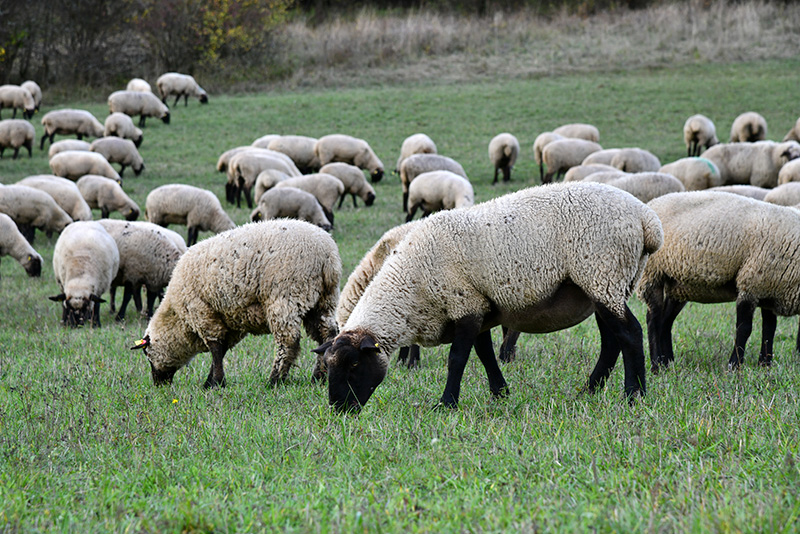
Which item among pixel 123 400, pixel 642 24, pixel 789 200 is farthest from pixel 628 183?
pixel 642 24

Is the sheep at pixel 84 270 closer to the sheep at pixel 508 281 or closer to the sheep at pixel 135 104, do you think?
the sheep at pixel 508 281

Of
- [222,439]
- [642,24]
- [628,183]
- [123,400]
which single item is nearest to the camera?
[222,439]

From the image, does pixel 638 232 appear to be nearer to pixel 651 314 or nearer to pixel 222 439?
pixel 651 314

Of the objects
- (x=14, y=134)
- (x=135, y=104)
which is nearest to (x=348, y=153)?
(x=14, y=134)

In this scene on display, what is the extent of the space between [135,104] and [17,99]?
4.77 metres

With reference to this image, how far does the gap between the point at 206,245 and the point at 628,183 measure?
27.8 ft

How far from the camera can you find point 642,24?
4141cm

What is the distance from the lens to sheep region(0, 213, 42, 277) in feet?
43.4

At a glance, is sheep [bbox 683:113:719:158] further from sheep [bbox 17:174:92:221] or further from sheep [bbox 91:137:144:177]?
sheep [bbox 17:174:92:221]

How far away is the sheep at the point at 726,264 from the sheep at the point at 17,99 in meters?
29.5

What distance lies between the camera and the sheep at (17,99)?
3077 centimetres

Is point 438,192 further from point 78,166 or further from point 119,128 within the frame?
point 119,128

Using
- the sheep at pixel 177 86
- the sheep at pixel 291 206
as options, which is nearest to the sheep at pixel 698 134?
the sheep at pixel 291 206

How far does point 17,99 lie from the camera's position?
30.8 m
